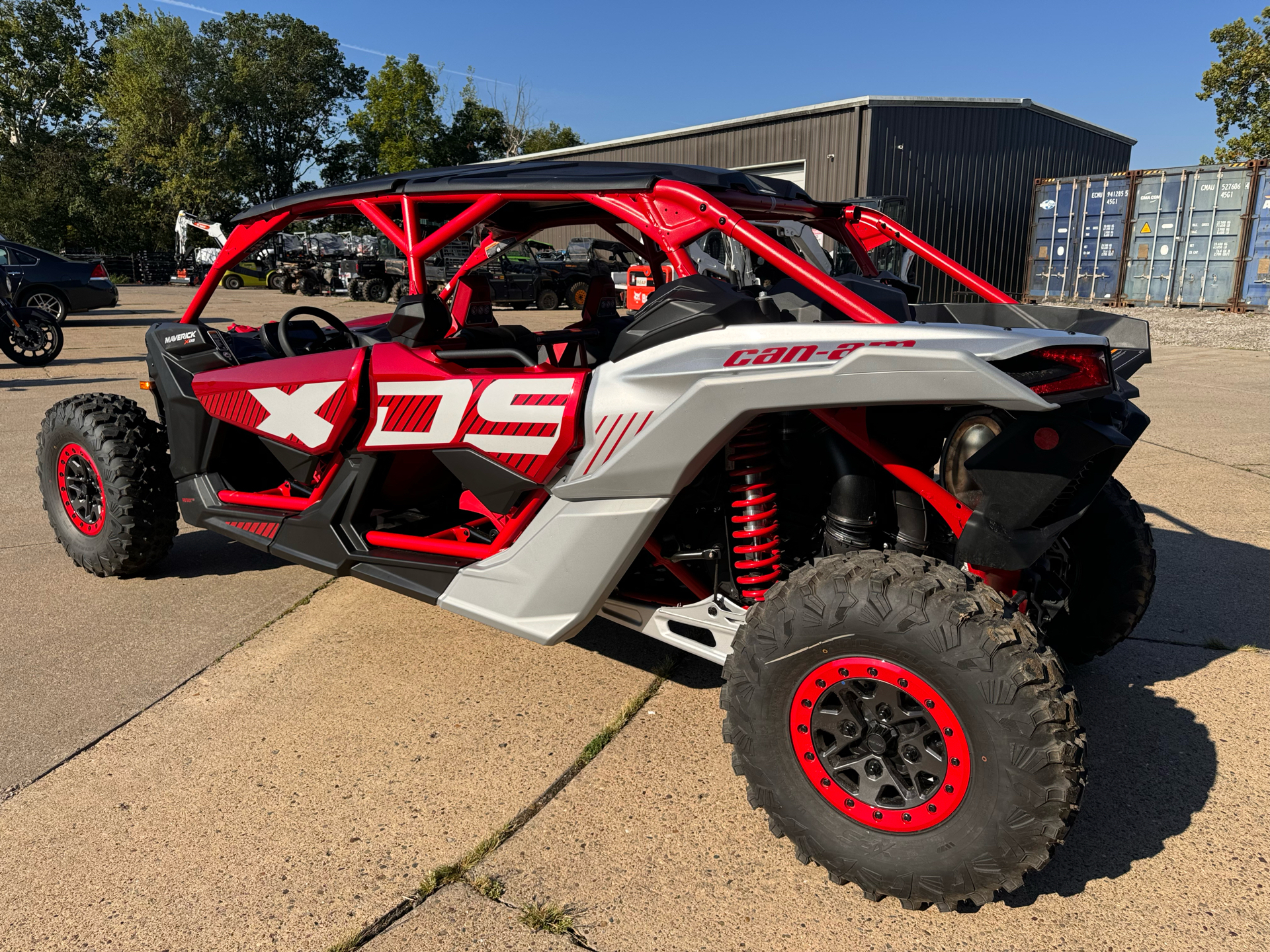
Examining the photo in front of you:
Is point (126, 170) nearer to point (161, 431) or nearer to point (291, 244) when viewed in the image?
point (291, 244)

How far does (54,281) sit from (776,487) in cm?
1723

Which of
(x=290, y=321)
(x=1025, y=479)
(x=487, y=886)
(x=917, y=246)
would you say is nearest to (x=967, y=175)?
(x=917, y=246)

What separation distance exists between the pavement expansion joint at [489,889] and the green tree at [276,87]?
61287 mm

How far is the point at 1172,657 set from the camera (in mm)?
3426

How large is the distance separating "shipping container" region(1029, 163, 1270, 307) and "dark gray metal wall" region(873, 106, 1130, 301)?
2.61m

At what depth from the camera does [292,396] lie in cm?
348

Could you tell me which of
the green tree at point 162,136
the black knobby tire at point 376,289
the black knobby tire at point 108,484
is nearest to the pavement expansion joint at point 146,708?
the black knobby tire at point 108,484

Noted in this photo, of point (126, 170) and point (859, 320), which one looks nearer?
point (859, 320)

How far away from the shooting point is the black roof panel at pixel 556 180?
273 cm

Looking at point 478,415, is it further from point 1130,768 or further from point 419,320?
point 1130,768

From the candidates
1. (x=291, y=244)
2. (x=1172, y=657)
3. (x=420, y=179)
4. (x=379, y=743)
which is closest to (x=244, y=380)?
(x=420, y=179)

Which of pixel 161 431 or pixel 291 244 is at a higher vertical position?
pixel 291 244

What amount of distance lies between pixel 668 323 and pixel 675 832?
4.74ft

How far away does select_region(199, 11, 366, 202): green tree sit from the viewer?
186 feet
